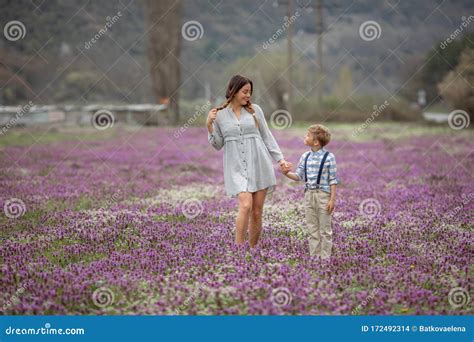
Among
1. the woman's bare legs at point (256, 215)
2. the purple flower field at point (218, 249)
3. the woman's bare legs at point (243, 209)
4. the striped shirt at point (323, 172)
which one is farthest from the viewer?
the woman's bare legs at point (256, 215)

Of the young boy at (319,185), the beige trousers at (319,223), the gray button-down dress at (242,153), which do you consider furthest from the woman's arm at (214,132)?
the beige trousers at (319,223)

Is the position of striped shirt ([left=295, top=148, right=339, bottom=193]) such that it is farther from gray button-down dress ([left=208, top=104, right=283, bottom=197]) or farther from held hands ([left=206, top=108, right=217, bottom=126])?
held hands ([left=206, top=108, right=217, bottom=126])

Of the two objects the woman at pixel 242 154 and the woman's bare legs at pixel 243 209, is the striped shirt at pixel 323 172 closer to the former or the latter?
the woman at pixel 242 154

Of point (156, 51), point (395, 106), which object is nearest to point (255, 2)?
point (156, 51)

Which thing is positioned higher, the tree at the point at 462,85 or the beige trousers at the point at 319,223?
the tree at the point at 462,85

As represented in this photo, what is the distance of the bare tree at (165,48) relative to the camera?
4441cm

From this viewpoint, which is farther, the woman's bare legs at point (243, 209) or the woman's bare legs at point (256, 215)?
the woman's bare legs at point (256, 215)

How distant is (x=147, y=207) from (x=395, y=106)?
125 ft

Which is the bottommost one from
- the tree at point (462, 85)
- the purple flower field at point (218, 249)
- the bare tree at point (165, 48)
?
the purple flower field at point (218, 249)

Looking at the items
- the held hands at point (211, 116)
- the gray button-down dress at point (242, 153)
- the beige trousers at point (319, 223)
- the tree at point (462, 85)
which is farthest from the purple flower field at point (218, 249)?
the tree at point (462, 85)

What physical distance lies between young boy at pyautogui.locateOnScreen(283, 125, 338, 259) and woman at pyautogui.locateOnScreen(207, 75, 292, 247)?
387 millimetres

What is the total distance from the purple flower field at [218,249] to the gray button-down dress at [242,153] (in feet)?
2.77

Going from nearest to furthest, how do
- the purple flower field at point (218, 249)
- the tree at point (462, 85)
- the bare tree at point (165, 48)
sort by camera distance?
1. the purple flower field at point (218, 249)
2. the tree at point (462, 85)
3. the bare tree at point (165, 48)

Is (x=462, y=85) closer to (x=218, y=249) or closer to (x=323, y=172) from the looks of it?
(x=323, y=172)
